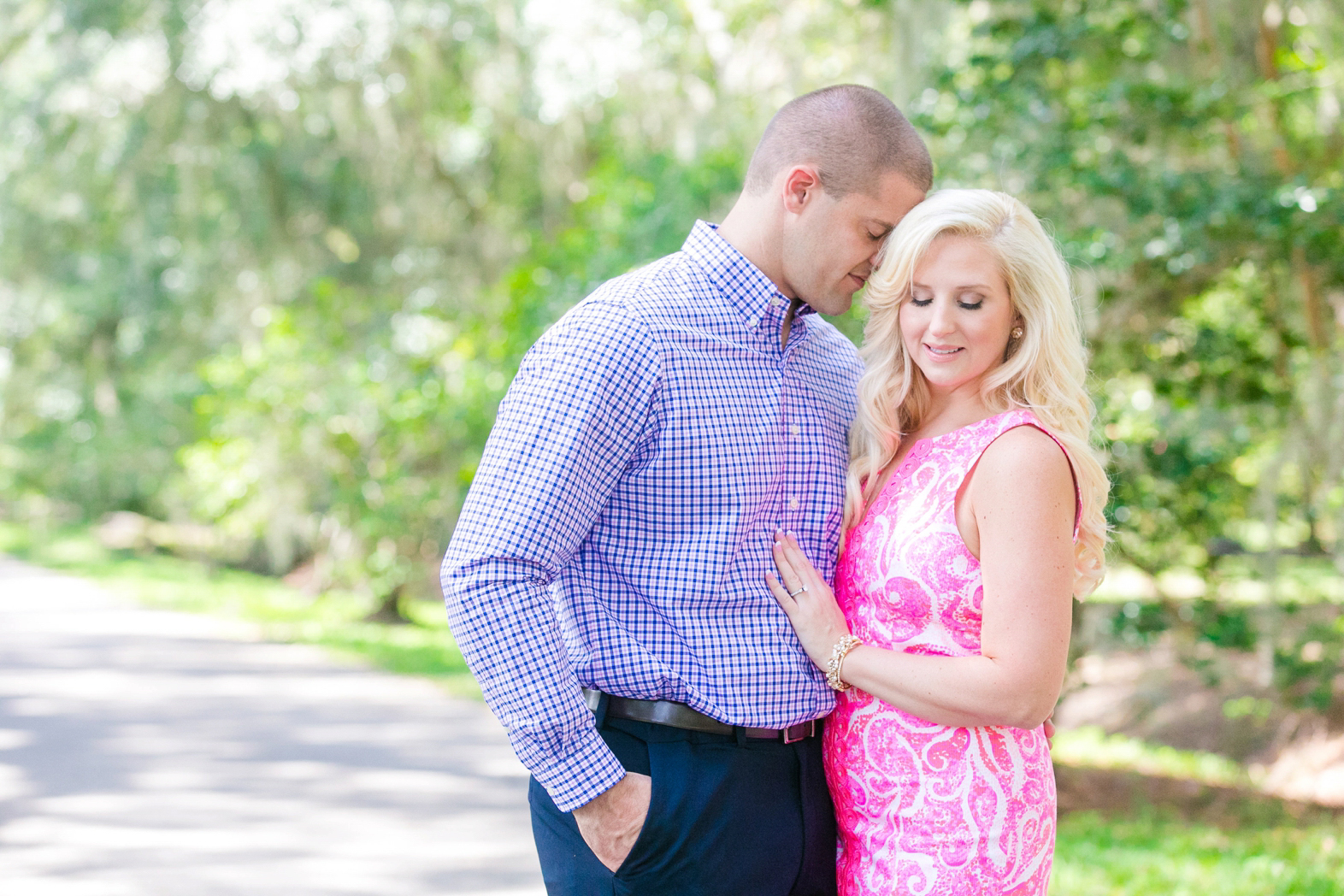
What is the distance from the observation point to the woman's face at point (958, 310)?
220 centimetres

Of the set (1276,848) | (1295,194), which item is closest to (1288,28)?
(1295,194)

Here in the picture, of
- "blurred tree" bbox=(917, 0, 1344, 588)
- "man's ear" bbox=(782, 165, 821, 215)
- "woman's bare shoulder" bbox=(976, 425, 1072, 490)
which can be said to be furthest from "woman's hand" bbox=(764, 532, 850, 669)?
"blurred tree" bbox=(917, 0, 1344, 588)

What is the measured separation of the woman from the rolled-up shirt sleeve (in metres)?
0.41

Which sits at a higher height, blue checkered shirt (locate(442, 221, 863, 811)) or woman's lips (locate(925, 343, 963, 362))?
woman's lips (locate(925, 343, 963, 362))

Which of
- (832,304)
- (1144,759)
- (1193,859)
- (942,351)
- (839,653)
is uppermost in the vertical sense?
(832,304)

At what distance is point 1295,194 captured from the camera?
510 cm

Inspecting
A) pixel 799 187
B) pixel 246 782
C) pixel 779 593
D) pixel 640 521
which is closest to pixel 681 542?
pixel 640 521

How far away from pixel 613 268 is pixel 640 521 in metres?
5.01

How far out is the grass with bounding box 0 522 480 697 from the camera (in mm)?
11016

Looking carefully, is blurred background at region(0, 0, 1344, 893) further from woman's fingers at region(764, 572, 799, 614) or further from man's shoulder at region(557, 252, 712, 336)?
woman's fingers at region(764, 572, 799, 614)

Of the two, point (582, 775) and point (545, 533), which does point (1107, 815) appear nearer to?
point (582, 775)

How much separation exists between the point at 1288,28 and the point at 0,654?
1079cm

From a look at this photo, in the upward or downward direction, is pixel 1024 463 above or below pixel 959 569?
above

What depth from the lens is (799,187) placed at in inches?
90.4
